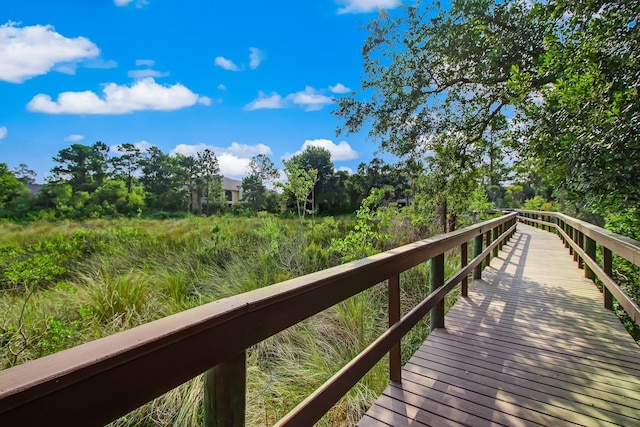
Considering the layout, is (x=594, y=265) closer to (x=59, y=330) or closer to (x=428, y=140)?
(x=428, y=140)

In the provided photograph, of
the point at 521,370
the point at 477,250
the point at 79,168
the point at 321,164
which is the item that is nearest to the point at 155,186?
the point at 79,168

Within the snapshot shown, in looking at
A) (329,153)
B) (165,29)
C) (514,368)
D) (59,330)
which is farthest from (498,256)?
(329,153)

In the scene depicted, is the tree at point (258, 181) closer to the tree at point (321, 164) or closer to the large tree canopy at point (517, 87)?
the tree at point (321, 164)

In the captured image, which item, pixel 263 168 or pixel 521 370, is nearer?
Answer: pixel 521 370

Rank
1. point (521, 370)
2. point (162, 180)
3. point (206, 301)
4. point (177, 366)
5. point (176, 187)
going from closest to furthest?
1. point (177, 366)
2. point (521, 370)
3. point (206, 301)
4. point (176, 187)
5. point (162, 180)

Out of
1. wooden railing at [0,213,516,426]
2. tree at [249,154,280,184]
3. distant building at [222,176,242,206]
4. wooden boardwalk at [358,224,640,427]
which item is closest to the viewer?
wooden railing at [0,213,516,426]

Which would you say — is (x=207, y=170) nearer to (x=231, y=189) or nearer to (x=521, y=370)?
(x=231, y=189)

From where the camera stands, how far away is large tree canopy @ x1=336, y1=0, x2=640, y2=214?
3207 mm

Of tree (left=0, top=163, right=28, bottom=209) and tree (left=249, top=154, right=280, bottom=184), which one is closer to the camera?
tree (left=0, top=163, right=28, bottom=209)

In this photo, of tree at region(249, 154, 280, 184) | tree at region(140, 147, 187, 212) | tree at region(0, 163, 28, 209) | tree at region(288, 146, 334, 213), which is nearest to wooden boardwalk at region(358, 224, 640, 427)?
tree at region(288, 146, 334, 213)

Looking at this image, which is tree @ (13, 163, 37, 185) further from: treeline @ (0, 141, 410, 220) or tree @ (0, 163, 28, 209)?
tree @ (0, 163, 28, 209)

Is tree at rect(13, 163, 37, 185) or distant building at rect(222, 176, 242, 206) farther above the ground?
tree at rect(13, 163, 37, 185)

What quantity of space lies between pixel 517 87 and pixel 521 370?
3.66 meters

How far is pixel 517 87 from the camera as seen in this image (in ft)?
14.5
